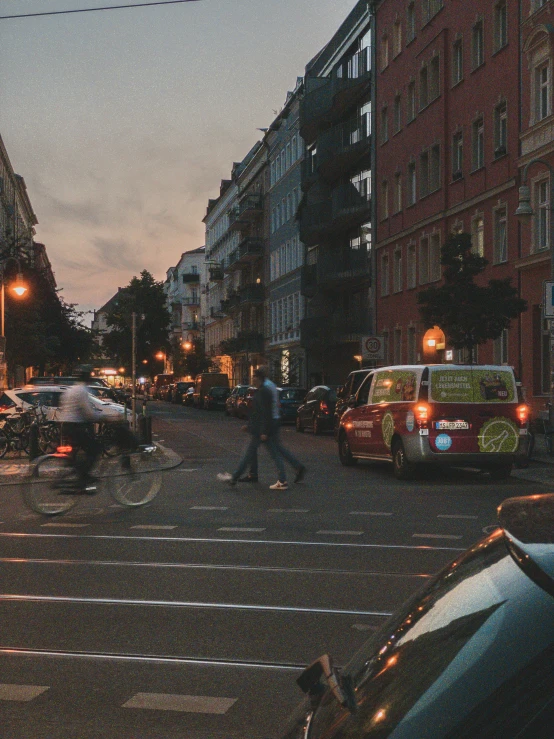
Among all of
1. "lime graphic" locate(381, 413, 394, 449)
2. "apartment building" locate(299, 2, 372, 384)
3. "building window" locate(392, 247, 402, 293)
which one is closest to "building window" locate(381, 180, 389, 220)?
"apartment building" locate(299, 2, 372, 384)

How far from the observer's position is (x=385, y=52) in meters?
50.2

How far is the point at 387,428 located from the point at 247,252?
218 ft

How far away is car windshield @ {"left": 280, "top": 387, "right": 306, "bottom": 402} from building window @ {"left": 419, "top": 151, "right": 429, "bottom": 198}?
8.98m

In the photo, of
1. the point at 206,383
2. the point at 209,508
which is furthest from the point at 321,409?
the point at 206,383

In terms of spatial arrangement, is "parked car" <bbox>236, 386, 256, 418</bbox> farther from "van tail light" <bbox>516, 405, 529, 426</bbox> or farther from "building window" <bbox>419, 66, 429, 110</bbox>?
"van tail light" <bbox>516, 405, 529, 426</bbox>

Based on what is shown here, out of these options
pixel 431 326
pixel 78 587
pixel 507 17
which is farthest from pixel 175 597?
pixel 507 17

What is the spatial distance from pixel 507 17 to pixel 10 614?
3195cm

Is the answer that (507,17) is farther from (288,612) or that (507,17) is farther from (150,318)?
(150,318)

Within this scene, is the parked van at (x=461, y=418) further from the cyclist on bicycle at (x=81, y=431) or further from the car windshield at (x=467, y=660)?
the car windshield at (x=467, y=660)

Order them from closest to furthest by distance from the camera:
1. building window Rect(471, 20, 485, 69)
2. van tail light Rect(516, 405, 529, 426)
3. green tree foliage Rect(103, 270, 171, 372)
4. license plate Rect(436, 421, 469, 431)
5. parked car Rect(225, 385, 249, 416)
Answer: license plate Rect(436, 421, 469, 431) < van tail light Rect(516, 405, 529, 426) < building window Rect(471, 20, 485, 69) < parked car Rect(225, 385, 249, 416) < green tree foliage Rect(103, 270, 171, 372)

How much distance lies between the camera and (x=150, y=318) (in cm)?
13612

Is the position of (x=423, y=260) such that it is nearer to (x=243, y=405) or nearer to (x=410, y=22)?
(x=410, y=22)

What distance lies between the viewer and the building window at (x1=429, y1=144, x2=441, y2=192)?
42.7m

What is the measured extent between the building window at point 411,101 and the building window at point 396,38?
7.65 ft
